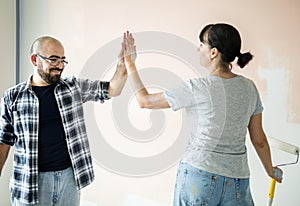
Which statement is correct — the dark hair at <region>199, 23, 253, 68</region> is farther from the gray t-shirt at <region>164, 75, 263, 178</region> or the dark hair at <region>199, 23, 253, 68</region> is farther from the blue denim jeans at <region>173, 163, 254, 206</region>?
the blue denim jeans at <region>173, 163, 254, 206</region>

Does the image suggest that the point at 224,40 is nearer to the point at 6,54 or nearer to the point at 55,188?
the point at 55,188

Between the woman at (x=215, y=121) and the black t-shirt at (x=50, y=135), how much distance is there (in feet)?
1.66

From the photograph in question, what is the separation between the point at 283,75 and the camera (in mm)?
1971

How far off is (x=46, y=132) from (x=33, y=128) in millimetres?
63

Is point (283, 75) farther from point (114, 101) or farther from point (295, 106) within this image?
point (114, 101)

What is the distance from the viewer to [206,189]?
4.48 ft

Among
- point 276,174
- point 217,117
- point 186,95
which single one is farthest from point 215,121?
point 276,174

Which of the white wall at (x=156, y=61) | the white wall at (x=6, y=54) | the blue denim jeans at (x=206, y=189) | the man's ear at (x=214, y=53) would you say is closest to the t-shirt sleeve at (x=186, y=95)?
the man's ear at (x=214, y=53)

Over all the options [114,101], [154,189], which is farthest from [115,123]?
[154,189]

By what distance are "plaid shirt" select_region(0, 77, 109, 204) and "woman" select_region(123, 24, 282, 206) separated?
449 mm

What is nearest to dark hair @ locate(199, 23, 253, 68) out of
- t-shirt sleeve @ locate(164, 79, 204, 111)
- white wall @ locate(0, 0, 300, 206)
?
t-shirt sleeve @ locate(164, 79, 204, 111)

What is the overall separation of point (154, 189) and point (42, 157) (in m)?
0.97

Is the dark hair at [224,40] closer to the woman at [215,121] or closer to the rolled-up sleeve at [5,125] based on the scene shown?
the woman at [215,121]

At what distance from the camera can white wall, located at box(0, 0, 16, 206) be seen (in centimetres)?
263
